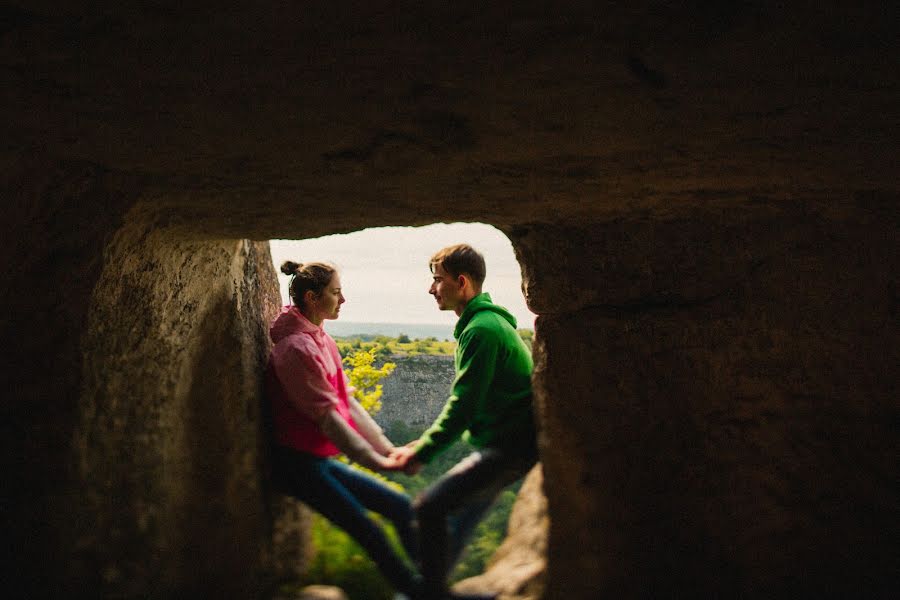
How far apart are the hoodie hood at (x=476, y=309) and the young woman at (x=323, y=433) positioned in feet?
2.25

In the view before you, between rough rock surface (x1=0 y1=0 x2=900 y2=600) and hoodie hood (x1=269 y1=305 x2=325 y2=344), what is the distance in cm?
18

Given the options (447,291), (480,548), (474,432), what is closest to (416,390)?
(480,548)

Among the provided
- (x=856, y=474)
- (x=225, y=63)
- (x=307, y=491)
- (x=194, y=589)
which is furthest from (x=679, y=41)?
(x=194, y=589)

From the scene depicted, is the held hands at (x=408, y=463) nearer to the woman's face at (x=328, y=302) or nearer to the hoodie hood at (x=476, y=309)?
the hoodie hood at (x=476, y=309)

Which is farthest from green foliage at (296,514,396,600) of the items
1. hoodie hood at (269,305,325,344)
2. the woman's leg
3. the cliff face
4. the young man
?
the cliff face

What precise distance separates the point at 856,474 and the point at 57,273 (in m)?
3.20

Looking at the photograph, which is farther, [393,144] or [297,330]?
[297,330]

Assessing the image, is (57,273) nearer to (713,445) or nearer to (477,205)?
(477,205)

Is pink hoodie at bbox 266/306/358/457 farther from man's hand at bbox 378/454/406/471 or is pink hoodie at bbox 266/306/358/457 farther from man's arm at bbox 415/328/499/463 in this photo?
man's arm at bbox 415/328/499/463

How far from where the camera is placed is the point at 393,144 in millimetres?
Answer: 2119

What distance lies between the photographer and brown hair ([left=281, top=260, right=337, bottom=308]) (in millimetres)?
3391

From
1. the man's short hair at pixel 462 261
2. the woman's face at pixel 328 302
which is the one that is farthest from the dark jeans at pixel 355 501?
the man's short hair at pixel 462 261

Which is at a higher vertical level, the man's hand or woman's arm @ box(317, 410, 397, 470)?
woman's arm @ box(317, 410, 397, 470)

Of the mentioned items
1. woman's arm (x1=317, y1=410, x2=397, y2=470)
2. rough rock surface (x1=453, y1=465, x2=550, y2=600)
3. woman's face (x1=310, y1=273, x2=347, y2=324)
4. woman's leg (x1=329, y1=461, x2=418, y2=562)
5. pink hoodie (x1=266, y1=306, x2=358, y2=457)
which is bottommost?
rough rock surface (x1=453, y1=465, x2=550, y2=600)
